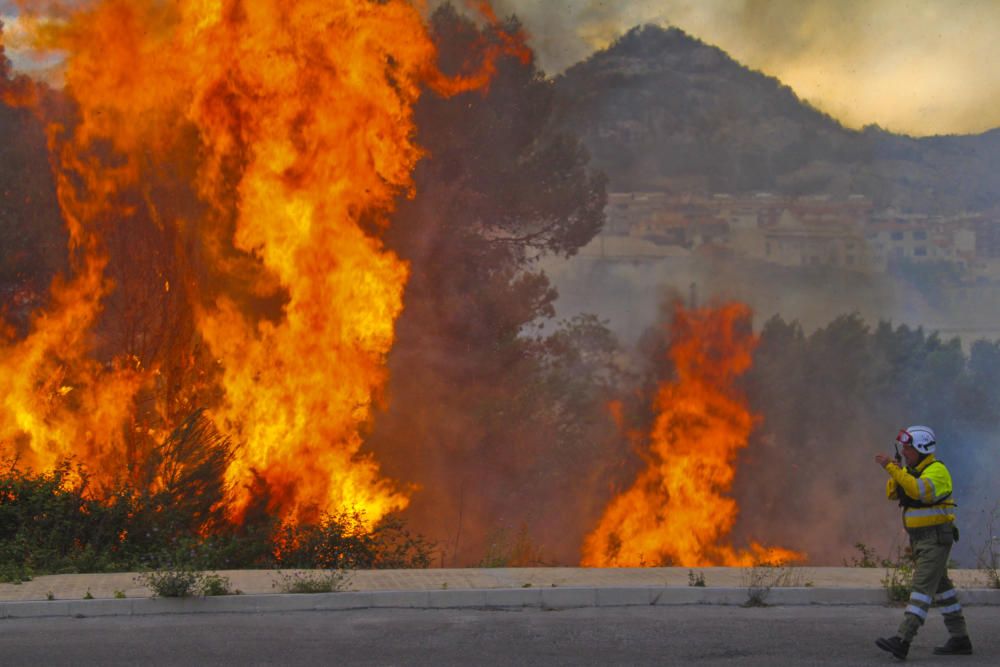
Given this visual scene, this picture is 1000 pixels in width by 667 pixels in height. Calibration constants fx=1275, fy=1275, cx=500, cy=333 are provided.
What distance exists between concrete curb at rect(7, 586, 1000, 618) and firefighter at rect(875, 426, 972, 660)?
77.8 inches

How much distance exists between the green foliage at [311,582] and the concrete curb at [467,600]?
0.71 ft

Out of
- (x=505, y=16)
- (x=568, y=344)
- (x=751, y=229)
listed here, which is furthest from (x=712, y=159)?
(x=505, y=16)

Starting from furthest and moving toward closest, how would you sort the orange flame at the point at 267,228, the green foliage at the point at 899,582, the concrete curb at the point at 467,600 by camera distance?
the orange flame at the point at 267,228, the green foliage at the point at 899,582, the concrete curb at the point at 467,600

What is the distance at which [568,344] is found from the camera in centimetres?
2941

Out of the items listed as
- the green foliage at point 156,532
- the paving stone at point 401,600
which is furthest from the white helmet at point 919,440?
the green foliage at point 156,532

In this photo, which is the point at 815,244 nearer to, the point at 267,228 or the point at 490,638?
the point at 267,228

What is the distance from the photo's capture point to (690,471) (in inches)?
963

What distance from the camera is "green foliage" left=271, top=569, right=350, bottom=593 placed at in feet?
34.1

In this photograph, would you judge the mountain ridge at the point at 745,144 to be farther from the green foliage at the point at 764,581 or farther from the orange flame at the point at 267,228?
the green foliage at the point at 764,581

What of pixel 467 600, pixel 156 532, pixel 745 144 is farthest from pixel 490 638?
pixel 745 144

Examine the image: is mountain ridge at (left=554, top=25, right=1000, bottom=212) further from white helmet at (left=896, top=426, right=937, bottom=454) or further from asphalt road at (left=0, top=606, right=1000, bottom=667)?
white helmet at (left=896, top=426, right=937, bottom=454)

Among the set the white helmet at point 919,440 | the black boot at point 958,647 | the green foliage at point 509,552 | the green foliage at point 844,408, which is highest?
the green foliage at point 844,408

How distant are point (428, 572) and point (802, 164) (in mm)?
26561

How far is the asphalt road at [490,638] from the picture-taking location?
8391 mm
